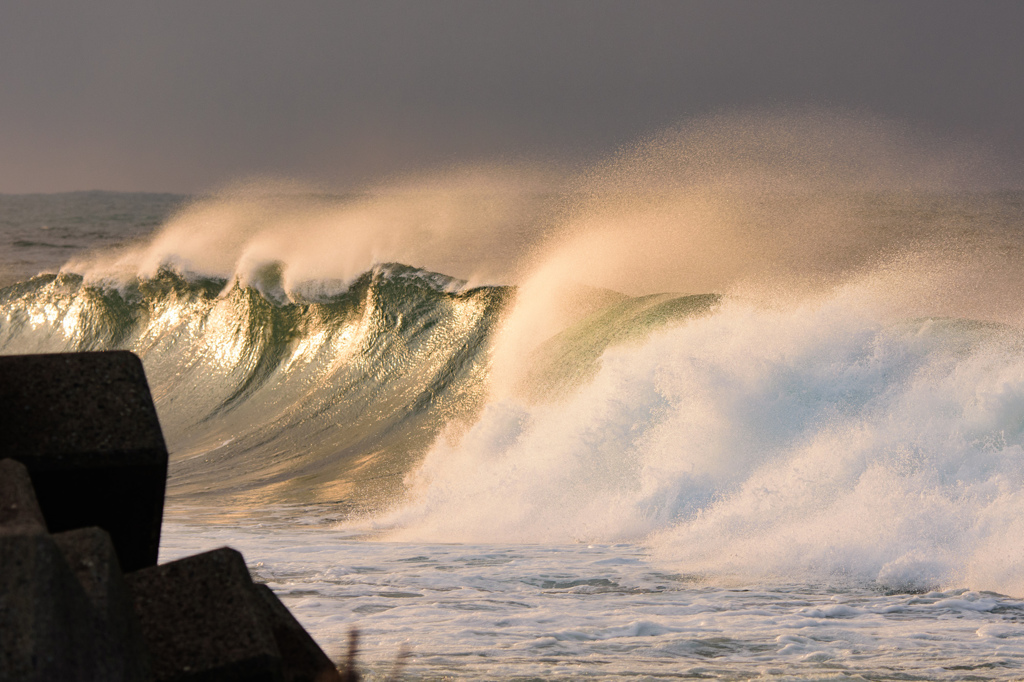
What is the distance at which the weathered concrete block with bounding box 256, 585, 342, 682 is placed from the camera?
6.56 feet

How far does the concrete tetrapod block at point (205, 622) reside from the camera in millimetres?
1736

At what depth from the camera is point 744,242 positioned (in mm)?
16516

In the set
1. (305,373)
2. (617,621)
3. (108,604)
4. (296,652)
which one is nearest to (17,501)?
(108,604)

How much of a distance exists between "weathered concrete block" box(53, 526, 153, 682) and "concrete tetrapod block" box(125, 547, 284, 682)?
2.3 inches

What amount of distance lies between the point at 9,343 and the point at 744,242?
15.1 m

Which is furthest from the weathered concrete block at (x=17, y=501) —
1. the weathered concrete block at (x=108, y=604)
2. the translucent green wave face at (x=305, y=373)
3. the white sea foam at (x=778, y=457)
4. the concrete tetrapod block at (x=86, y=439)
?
the translucent green wave face at (x=305, y=373)

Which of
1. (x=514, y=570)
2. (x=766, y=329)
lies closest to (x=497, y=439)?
(x=766, y=329)

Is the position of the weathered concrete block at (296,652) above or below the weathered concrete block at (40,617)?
below

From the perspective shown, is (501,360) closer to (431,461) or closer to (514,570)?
(431,461)

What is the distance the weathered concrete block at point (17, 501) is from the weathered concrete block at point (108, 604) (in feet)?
0.20

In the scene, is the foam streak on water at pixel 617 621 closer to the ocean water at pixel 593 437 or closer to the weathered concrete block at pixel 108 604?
the ocean water at pixel 593 437

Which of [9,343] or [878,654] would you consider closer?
[878,654]

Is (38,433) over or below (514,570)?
over

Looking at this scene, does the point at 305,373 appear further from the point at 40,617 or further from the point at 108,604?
the point at 40,617
